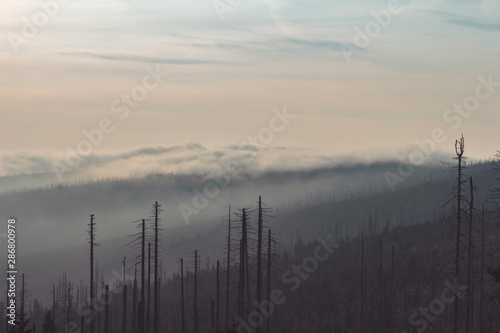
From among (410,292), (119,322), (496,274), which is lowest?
(119,322)

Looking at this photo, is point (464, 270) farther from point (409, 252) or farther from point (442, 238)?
point (442, 238)

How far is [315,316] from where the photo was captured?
151375 millimetres

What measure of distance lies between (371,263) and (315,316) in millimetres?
42184

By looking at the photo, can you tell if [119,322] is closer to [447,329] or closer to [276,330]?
[276,330]

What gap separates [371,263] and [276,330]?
54.5 m

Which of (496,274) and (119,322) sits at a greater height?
(496,274)

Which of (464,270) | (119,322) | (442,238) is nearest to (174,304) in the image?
(119,322)

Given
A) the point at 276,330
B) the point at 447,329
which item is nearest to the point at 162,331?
the point at 276,330

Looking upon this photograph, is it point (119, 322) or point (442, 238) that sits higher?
point (442, 238)

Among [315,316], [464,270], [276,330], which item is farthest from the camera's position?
[315,316]

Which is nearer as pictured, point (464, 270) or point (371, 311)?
point (464, 270)

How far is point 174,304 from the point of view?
19575 cm

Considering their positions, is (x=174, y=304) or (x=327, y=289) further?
(x=174, y=304)

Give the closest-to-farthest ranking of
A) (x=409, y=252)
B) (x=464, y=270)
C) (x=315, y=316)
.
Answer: (x=464, y=270)
(x=315, y=316)
(x=409, y=252)
